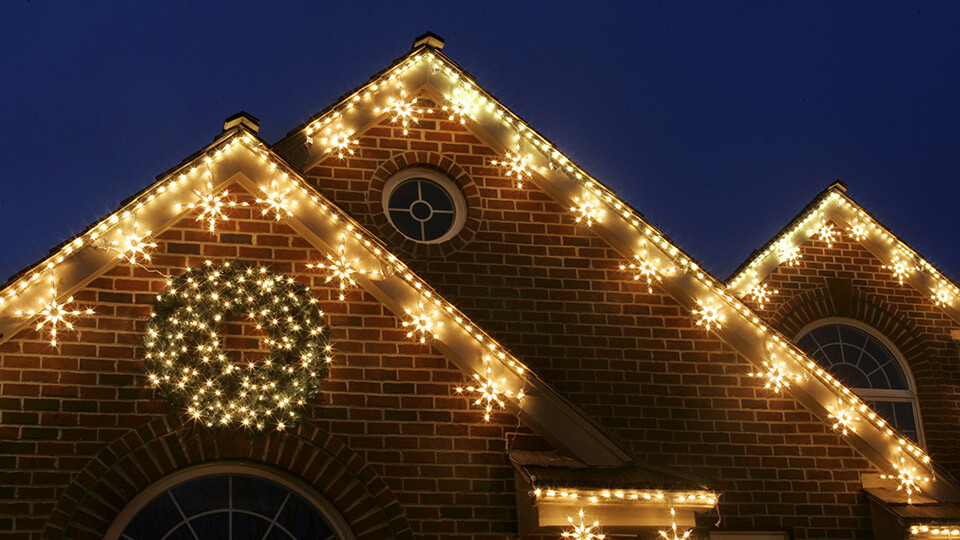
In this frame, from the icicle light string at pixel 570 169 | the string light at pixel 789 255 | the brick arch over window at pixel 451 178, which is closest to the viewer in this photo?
the icicle light string at pixel 570 169

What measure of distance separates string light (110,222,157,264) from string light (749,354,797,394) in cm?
606

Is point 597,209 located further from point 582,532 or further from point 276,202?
point 582,532

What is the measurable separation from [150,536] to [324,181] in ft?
14.2

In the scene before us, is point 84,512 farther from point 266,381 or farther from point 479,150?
point 479,150

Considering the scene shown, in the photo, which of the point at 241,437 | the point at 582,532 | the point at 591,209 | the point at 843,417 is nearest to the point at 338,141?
the point at 591,209

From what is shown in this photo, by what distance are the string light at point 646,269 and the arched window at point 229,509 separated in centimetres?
436

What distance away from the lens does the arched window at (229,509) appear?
7.70 meters

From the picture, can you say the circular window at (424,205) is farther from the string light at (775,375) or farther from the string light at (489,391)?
the string light at (775,375)

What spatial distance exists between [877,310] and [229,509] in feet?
29.1

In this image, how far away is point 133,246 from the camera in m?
8.26

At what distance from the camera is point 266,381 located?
8.12 metres

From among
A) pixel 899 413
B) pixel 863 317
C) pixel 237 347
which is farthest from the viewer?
pixel 863 317

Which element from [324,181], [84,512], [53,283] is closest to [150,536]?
[84,512]

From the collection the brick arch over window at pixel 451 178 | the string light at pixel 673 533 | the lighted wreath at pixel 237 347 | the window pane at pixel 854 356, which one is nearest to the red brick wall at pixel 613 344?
the brick arch over window at pixel 451 178
